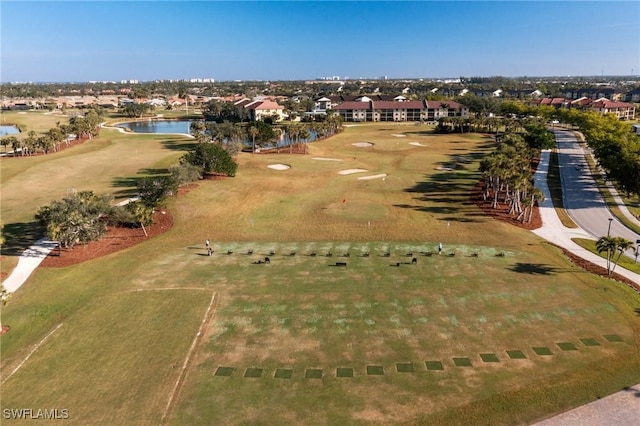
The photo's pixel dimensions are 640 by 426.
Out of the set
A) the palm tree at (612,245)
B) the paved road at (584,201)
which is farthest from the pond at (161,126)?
the palm tree at (612,245)

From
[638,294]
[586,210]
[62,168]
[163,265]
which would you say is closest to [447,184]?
[586,210]

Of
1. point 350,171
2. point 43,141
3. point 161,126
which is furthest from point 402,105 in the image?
point 43,141

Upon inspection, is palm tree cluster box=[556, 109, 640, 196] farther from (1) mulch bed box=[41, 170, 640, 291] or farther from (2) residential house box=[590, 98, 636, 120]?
(2) residential house box=[590, 98, 636, 120]

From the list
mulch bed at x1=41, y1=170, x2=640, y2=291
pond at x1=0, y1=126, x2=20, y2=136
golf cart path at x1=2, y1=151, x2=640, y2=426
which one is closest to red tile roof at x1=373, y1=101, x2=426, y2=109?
golf cart path at x1=2, y1=151, x2=640, y2=426

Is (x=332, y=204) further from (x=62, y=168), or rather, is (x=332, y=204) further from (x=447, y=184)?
(x=62, y=168)

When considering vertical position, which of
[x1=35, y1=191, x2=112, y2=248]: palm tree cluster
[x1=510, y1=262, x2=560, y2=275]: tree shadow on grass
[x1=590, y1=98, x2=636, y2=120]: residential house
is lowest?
[x1=510, y1=262, x2=560, y2=275]: tree shadow on grass

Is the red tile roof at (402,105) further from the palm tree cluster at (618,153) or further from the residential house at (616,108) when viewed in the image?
the palm tree cluster at (618,153)
